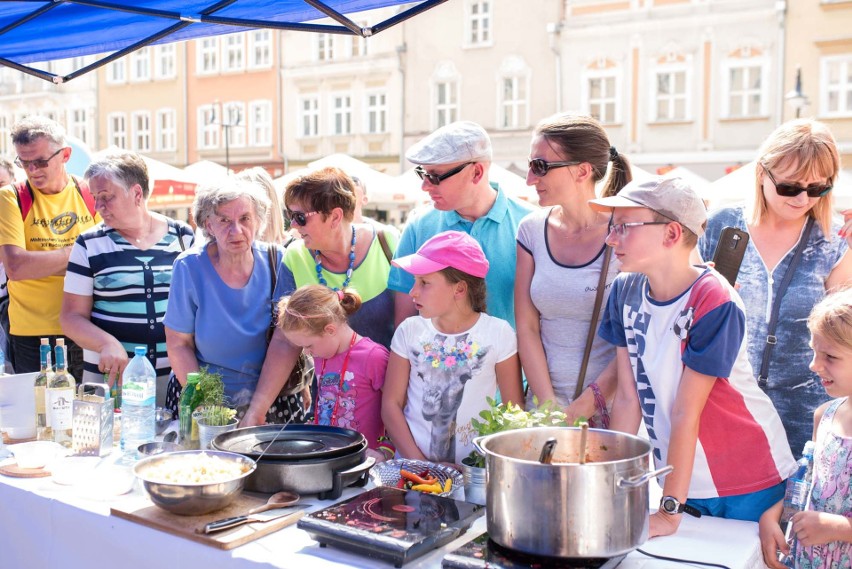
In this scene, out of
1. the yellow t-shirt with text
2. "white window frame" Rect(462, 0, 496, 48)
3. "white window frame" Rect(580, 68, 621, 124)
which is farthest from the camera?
"white window frame" Rect(462, 0, 496, 48)

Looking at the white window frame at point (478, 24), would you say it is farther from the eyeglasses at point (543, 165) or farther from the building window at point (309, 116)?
the eyeglasses at point (543, 165)

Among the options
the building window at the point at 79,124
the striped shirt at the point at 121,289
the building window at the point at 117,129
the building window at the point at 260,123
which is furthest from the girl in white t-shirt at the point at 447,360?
the building window at the point at 79,124

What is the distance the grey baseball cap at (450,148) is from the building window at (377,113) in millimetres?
21832

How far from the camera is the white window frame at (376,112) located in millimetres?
24367

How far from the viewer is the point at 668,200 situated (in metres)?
2.02

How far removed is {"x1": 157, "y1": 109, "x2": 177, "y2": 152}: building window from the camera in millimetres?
28328

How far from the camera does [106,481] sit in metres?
2.23

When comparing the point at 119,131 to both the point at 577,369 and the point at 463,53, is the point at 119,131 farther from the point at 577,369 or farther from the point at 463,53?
the point at 577,369

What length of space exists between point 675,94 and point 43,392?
19504 mm

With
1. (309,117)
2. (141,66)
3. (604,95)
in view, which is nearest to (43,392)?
(604,95)

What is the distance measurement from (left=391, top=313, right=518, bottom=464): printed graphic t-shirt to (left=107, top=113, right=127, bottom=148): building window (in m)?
29.2

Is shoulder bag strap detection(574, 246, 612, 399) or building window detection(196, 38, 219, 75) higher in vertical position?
building window detection(196, 38, 219, 75)

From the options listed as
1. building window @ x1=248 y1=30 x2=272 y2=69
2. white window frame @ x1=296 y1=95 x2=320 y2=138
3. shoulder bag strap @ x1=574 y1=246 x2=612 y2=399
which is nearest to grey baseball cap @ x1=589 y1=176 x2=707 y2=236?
shoulder bag strap @ x1=574 y1=246 x2=612 y2=399

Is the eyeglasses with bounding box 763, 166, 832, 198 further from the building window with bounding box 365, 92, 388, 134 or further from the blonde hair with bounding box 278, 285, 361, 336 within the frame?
the building window with bounding box 365, 92, 388, 134
